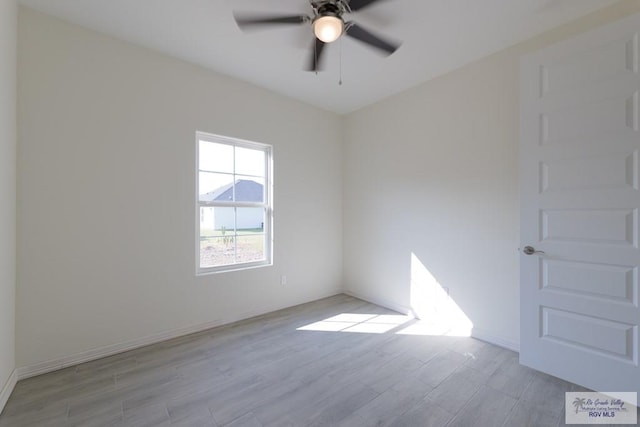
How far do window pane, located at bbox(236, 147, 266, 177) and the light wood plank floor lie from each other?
6.16 feet

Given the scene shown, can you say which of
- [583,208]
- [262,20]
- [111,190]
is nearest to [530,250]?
[583,208]

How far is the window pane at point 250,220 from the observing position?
3264 mm

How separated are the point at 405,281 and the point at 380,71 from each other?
2.45 meters

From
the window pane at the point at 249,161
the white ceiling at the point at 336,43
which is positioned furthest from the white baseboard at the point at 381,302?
the white ceiling at the point at 336,43

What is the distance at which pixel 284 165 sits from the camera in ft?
11.7

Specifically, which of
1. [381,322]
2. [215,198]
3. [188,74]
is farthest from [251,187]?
[381,322]

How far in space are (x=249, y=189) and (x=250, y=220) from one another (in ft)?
1.26

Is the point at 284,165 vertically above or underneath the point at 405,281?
above

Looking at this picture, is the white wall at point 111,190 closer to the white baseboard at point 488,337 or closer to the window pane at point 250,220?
the window pane at point 250,220

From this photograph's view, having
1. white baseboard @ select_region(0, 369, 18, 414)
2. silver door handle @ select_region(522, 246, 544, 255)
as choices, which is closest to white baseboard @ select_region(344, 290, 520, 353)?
silver door handle @ select_region(522, 246, 544, 255)

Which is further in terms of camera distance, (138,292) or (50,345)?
(138,292)

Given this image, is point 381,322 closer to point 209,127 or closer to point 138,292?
point 138,292

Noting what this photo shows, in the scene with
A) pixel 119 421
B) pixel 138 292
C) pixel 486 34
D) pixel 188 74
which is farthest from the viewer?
pixel 188 74

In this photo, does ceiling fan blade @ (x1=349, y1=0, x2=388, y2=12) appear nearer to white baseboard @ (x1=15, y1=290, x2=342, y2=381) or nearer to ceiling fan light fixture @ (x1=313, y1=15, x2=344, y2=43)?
ceiling fan light fixture @ (x1=313, y1=15, x2=344, y2=43)
